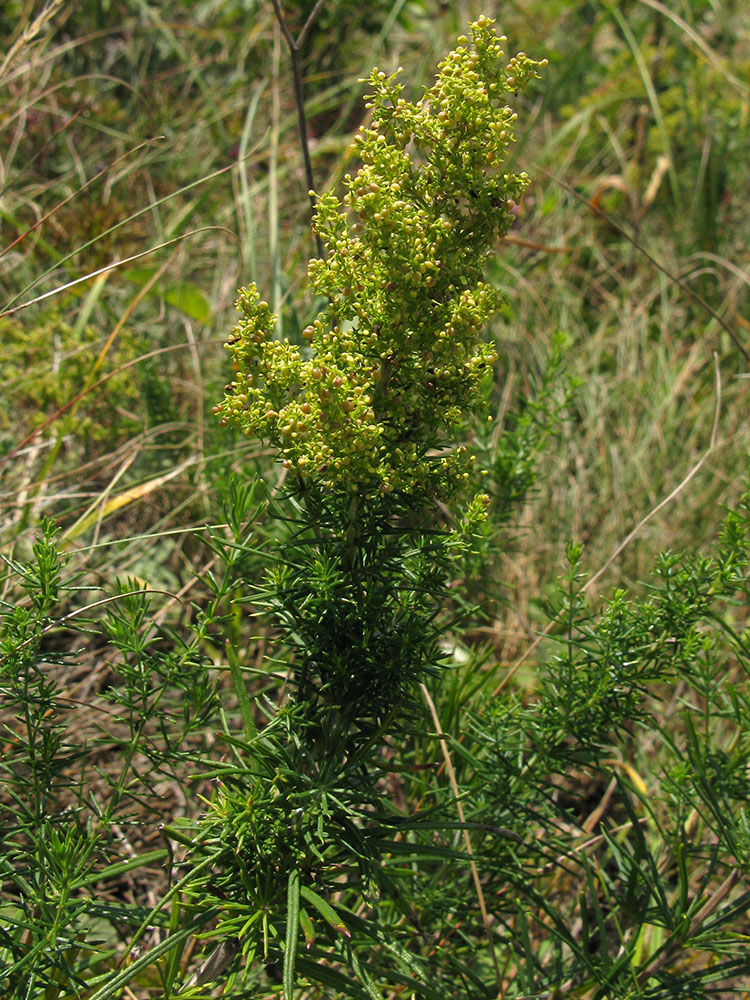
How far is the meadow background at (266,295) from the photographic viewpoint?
1.90 metres

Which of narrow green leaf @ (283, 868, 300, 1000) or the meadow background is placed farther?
the meadow background

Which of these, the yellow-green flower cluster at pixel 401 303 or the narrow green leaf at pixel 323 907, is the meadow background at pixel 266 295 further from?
the yellow-green flower cluster at pixel 401 303

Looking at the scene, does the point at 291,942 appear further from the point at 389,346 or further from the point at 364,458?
the point at 389,346

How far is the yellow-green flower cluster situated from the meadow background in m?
0.38

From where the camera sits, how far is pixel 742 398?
2.83 meters

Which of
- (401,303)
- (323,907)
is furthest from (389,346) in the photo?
(323,907)

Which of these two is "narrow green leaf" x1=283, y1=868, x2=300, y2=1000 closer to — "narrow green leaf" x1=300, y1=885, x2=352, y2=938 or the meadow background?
"narrow green leaf" x1=300, y1=885, x2=352, y2=938

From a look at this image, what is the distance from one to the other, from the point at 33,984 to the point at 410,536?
2.44 feet

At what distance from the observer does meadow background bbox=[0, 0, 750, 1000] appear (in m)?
1.90

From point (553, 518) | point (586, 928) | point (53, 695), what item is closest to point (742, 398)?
point (553, 518)

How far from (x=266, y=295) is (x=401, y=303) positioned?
6.15 ft

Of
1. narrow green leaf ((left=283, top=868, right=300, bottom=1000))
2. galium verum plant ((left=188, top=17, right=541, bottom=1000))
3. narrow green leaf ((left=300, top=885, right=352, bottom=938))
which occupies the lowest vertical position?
narrow green leaf ((left=300, top=885, right=352, bottom=938))

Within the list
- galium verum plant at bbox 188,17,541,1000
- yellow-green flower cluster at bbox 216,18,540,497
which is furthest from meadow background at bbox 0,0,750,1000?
yellow-green flower cluster at bbox 216,18,540,497

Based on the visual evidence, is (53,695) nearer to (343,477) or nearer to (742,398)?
(343,477)
